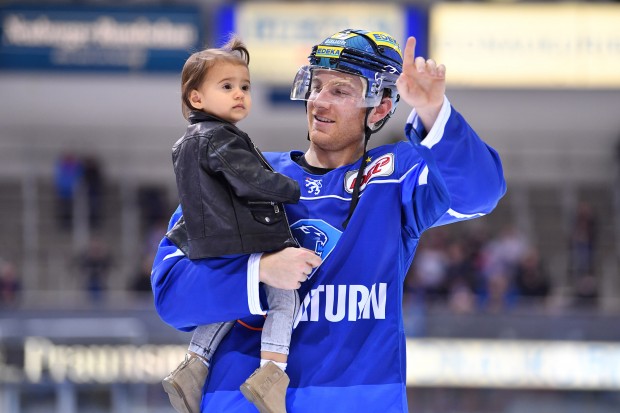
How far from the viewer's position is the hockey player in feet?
8.63

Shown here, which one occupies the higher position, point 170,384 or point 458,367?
point 170,384

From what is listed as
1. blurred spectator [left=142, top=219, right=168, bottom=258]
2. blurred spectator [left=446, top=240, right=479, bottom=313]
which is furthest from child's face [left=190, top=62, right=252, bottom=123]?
blurred spectator [left=142, top=219, right=168, bottom=258]

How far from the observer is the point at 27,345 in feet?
31.3

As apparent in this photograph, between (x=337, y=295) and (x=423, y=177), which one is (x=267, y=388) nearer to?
(x=337, y=295)

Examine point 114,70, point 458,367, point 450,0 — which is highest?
point 450,0

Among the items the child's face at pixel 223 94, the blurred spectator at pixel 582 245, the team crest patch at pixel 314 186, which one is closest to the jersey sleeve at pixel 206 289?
the team crest patch at pixel 314 186

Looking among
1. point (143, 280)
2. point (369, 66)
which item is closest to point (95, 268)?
point (143, 280)

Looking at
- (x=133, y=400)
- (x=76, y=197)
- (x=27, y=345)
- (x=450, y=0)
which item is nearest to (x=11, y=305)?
(x=27, y=345)

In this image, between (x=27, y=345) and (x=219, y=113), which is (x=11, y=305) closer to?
(x=27, y=345)

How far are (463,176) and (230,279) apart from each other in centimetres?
68

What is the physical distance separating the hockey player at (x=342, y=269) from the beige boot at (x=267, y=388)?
0.30 feet

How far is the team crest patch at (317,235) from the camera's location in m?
2.75

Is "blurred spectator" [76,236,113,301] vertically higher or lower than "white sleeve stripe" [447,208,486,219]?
lower

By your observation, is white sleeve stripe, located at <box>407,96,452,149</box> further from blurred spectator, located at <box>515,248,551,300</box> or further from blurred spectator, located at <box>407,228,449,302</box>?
blurred spectator, located at <box>515,248,551,300</box>
